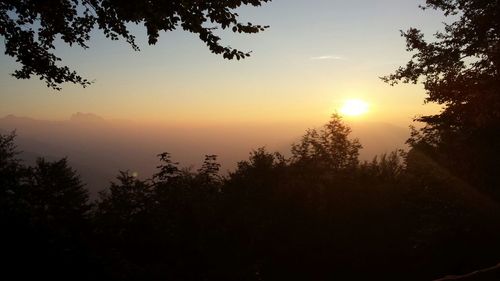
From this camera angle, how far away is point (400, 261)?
21688 millimetres

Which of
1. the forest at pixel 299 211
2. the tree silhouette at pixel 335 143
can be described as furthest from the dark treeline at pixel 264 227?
the tree silhouette at pixel 335 143

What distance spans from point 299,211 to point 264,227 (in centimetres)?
321

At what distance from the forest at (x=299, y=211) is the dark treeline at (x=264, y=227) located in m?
0.07

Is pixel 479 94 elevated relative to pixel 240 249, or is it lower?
elevated

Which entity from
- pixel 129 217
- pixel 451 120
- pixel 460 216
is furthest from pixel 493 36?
pixel 129 217

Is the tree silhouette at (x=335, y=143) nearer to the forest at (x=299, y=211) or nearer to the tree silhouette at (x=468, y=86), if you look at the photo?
the forest at (x=299, y=211)

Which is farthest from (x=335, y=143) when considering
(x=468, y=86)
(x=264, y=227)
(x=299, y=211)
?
(x=468, y=86)

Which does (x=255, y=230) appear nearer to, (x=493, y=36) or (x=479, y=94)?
(x=479, y=94)

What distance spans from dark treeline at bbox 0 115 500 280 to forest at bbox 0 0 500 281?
0.22ft

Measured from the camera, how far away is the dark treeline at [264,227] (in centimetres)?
1208

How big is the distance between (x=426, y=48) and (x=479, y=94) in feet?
8.45

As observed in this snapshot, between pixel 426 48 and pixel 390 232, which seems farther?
pixel 390 232

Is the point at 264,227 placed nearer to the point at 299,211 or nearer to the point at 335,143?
the point at 299,211

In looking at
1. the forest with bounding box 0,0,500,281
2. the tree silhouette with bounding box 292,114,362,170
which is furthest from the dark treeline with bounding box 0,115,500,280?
the tree silhouette with bounding box 292,114,362,170
